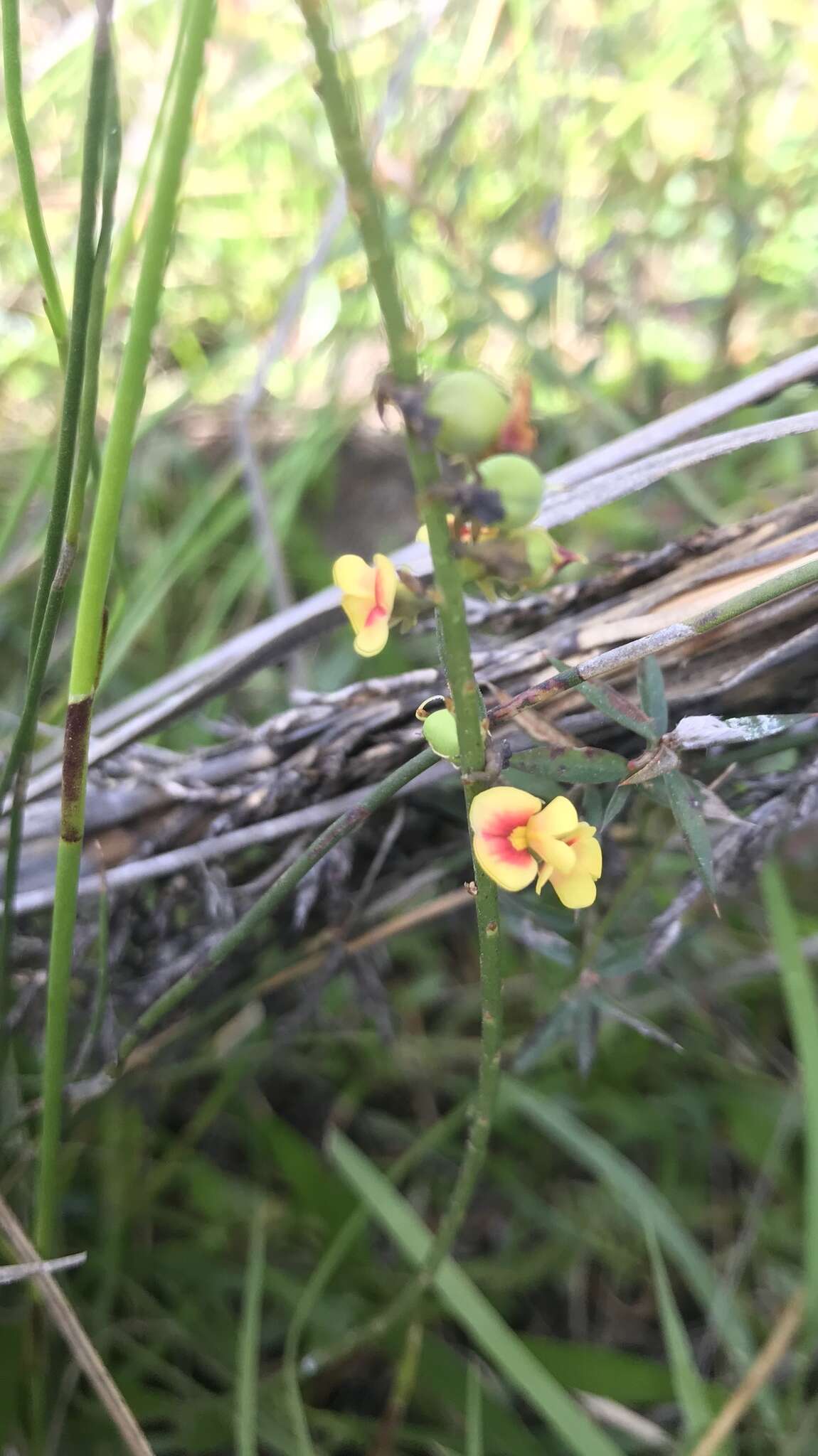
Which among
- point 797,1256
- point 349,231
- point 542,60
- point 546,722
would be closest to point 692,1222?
point 797,1256

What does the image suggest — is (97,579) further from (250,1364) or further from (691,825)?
(250,1364)

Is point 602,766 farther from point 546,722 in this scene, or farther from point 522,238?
point 522,238

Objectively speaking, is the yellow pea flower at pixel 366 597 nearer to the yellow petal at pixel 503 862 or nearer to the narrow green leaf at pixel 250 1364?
the yellow petal at pixel 503 862

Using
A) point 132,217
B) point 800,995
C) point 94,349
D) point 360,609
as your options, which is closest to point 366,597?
point 360,609

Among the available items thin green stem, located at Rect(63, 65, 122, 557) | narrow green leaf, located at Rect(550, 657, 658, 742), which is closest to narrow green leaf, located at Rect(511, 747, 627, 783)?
narrow green leaf, located at Rect(550, 657, 658, 742)

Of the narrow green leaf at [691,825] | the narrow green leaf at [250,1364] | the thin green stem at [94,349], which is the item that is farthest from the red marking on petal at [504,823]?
the narrow green leaf at [250,1364]
